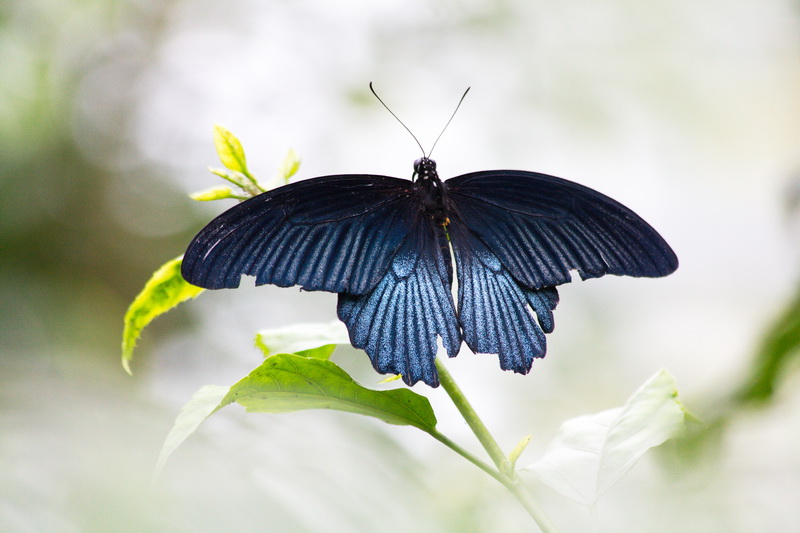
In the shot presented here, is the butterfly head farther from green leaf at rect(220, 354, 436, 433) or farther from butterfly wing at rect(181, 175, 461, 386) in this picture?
green leaf at rect(220, 354, 436, 433)

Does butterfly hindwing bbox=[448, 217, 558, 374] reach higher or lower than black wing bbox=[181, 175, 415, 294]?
lower

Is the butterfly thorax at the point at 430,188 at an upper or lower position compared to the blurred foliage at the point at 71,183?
lower

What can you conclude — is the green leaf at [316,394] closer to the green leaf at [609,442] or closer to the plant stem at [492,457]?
the plant stem at [492,457]

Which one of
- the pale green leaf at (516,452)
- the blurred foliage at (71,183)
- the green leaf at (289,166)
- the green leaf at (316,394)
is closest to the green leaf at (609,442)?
the pale green leaf at (516,452)

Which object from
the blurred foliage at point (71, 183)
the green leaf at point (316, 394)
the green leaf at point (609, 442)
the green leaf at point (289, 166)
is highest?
the blurred foliage at point (71, 183)

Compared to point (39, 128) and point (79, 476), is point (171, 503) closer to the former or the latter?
point (79, 476)

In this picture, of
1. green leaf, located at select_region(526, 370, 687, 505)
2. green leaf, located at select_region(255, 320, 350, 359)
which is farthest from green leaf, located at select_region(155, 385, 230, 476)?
green leaf, located at select_region(526, 370, 687, 505)

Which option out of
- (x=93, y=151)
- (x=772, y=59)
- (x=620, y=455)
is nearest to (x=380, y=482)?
(x=620, y=455)
